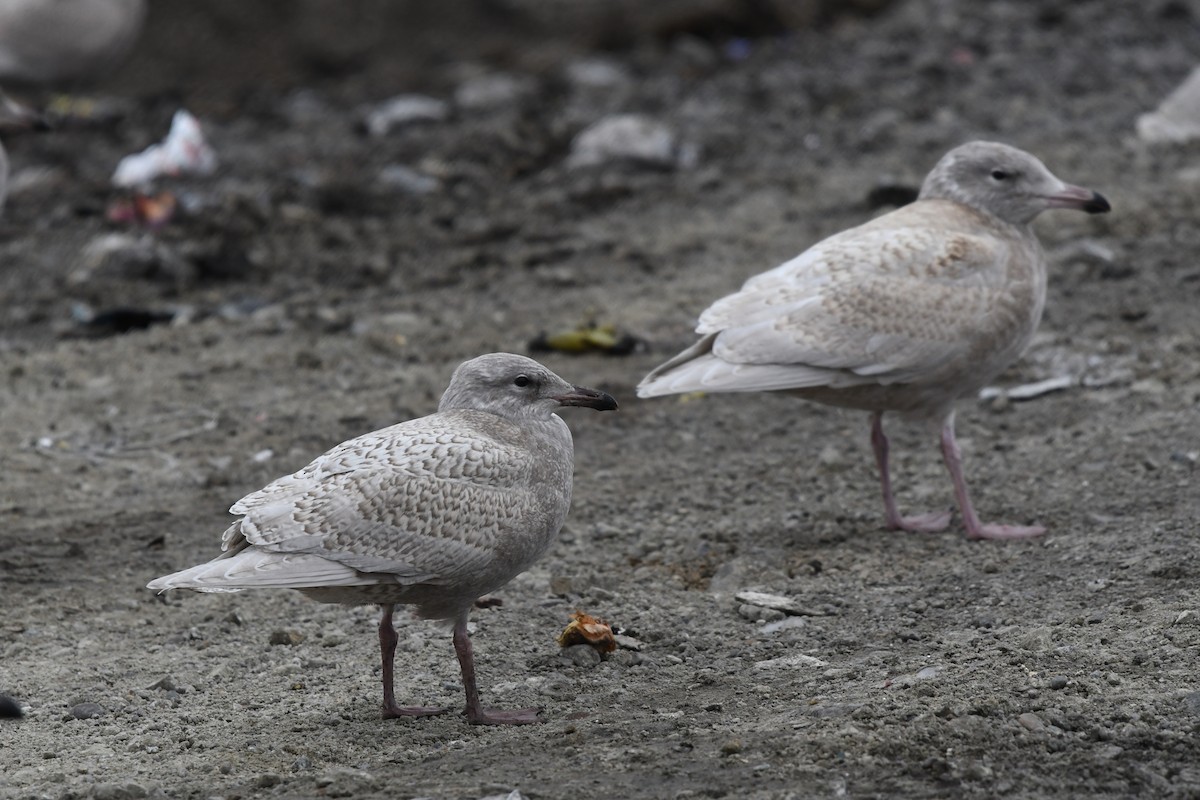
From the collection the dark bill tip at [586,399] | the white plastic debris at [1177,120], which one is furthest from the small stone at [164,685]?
the white plastic debris at [1177,120]

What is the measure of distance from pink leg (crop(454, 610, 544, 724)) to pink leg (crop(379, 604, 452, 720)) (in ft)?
0.46

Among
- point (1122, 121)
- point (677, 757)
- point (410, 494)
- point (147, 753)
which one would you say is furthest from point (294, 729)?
point (1122, 121)

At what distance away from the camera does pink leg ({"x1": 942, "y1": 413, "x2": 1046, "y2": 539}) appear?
607cm

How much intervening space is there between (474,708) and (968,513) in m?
2.37

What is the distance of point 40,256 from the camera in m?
10.0

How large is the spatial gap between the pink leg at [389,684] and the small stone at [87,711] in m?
0.88

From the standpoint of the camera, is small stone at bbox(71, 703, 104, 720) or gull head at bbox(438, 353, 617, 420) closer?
small stone at bbox(71, 703, 104, 720)

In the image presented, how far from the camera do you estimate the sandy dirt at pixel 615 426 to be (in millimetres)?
4426

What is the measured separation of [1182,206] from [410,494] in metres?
6.27

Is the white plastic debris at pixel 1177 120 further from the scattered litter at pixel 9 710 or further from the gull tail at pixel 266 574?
the scattered litter at pixel 9 710

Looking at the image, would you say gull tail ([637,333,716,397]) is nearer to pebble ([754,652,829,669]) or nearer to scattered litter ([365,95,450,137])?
pebble ([754,652,829,669])

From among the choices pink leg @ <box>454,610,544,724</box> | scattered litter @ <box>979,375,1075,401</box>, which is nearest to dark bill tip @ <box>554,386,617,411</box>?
pink leg @ <box>454,610,544,724</box>

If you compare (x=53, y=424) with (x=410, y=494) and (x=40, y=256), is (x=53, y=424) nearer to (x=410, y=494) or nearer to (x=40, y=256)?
(x=40, y=256)

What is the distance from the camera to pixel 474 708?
4.65 meters
